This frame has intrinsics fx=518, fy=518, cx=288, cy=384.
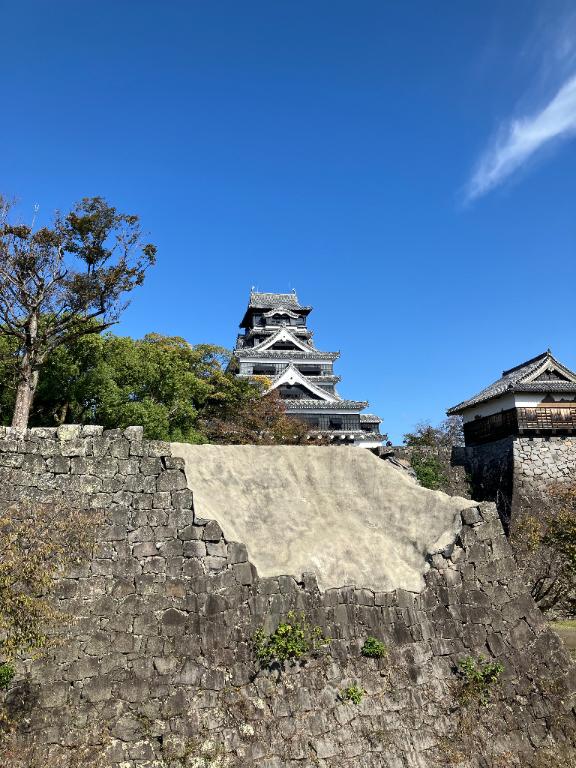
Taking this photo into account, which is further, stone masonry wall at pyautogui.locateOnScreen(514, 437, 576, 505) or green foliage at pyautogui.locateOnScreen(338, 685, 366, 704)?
stone masonry wall at pyautogui.locateOnScreen(514, 437, 576, 505)

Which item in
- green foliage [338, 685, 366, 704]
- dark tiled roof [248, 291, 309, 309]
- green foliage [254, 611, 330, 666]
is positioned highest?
dark tiled roof [248, 291, 309, 309]

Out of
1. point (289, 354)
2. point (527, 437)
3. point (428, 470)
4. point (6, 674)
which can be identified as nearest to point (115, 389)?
point (6, 674)

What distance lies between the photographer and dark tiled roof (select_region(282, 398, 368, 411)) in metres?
33.8

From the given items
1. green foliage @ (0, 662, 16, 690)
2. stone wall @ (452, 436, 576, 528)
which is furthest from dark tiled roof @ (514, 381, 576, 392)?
green foliage @ (0, 662, 16, 690)

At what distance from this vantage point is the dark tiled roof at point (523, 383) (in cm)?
2503

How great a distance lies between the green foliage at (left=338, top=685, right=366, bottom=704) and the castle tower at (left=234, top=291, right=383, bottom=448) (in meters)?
22.7

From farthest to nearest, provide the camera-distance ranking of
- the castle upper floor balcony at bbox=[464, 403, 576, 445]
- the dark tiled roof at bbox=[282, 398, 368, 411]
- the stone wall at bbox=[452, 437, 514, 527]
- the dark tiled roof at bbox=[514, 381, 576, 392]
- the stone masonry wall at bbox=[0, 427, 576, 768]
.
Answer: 1. the dark tiled roof at bbox=[282, 398, 368, 411]
2. the dark tiled roof at bbox=[514, 381, 576, 392]
3. the castle upper floor balcony at bbox=[464, 403, 576, 445]
4. the stone wall at bbox=[452, 437, 514, 527]
5. the stone masonry wall at bbox=[0, 427, 576, 768]

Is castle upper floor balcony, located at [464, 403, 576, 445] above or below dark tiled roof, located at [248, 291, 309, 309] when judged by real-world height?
below

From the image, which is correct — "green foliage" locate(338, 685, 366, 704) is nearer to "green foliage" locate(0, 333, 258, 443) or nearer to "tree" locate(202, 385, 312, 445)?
"green foliage" locate(0, 333, 258, 443)

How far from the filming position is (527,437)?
24.9 meters

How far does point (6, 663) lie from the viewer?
7.19m

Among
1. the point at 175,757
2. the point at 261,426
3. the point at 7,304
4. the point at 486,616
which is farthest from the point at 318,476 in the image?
the point at 261,426

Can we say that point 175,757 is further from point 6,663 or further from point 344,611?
point 344,611

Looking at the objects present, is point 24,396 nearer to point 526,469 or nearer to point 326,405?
point 526,469
